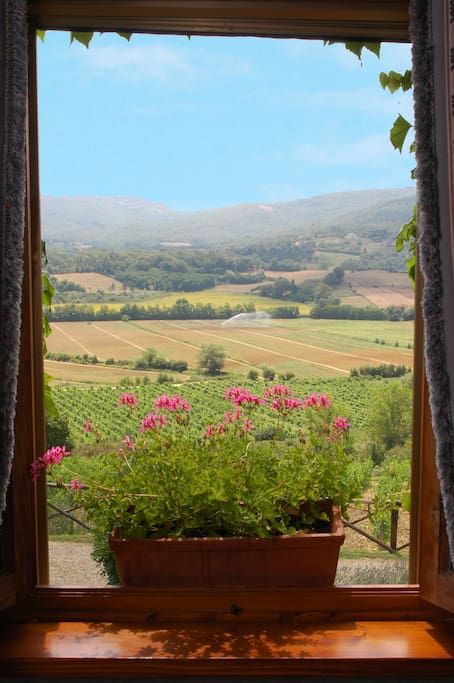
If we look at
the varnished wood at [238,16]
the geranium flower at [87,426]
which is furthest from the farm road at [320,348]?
the varnished wood at [238,16]

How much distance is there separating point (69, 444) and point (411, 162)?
109cm

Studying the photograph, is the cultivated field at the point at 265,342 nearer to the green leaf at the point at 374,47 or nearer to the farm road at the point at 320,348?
the farm road at the point at 320,348

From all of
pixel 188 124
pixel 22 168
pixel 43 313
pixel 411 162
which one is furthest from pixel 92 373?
pixel 411 162

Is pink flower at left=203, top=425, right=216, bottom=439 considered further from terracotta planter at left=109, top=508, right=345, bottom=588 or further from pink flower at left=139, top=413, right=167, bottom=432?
terracotta planter at left=109, top=508, right=345, bottom=588

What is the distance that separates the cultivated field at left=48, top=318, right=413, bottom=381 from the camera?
1756mm

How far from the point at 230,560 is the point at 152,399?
43cm

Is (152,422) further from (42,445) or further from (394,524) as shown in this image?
(394,524)

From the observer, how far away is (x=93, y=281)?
5.79 feet

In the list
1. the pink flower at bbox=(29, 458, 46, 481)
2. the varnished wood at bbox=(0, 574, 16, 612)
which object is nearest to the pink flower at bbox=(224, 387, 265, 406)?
the pink flower at bbox=(29, 458, 46, 481)

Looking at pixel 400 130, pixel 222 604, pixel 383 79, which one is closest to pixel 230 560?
pixel 222 604

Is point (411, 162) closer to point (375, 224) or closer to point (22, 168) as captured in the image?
point (375, 224)

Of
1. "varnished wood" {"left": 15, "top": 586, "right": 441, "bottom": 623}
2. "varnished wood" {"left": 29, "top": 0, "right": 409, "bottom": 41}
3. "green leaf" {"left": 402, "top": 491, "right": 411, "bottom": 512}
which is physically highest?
"varnished wood" {"left": 29, "top": 0, "right": 409, "bottom": 41}

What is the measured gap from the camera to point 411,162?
1.75m

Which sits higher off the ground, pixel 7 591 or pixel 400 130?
pixel 400 130
